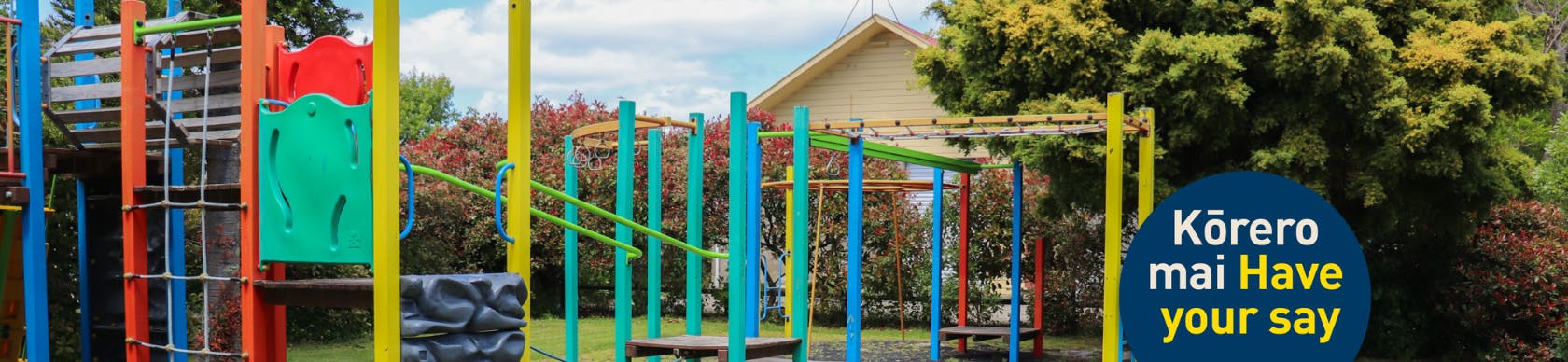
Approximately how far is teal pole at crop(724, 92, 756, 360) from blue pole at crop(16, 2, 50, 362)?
3.27 m

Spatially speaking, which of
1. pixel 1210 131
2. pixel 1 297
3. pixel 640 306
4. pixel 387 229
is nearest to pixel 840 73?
pixel 640 306

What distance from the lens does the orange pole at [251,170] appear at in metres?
5.16

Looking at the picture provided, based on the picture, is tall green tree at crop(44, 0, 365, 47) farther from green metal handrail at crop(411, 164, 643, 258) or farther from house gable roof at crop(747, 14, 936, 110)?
green metal handrail at crop(411, 164, 643, 258)

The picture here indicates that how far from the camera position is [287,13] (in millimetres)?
14867

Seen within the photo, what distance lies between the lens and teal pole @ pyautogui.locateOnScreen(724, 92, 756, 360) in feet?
22.9

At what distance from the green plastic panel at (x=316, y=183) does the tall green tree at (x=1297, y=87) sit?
691cm

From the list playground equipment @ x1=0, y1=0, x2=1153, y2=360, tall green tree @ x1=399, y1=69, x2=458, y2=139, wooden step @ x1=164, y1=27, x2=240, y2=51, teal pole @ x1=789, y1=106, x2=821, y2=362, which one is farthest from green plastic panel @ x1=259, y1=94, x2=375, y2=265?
tall green tree @ x1=399, y1=69, x2=458, y2=139

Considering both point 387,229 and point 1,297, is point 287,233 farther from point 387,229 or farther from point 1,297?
point 1,297

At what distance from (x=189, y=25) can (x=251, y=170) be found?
80 cm

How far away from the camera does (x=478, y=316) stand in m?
4.99

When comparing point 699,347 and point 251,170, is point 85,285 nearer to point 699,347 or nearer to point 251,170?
point 251,170

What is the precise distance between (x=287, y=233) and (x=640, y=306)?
12.9 metres

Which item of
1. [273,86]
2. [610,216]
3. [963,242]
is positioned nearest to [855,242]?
[963,242]

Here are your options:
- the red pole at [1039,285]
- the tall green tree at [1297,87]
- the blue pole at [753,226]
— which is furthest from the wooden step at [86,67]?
the red pole at [1039,285]
